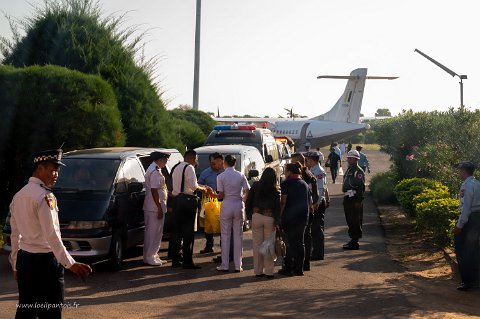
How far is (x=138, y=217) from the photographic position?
45.0ft

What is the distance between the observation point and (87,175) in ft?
43.8

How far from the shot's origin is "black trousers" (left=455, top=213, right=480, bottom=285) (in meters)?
11.4

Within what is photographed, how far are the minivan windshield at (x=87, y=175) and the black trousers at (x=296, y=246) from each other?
2.91m

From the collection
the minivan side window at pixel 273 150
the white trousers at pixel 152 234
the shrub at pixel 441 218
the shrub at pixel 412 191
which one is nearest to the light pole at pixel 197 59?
the minivan side window at pixel 273 150

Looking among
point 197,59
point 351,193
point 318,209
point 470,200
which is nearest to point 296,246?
point 318,209

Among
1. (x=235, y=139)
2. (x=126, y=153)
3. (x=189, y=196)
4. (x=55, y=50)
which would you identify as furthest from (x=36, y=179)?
(x=235, y=139)

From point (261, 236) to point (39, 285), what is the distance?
576 cm

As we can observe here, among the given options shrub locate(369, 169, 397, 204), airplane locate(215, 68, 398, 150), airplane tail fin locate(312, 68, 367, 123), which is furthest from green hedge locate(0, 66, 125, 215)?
airplane tail fin locate(312, 68, 367, 123)

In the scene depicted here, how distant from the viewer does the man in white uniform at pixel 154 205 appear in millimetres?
13047

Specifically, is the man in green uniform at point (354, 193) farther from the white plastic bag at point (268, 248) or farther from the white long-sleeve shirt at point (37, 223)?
the white long-sleeve shirt at point (37, 223)

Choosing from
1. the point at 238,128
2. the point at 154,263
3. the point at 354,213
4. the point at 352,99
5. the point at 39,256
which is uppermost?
the point at 352,99

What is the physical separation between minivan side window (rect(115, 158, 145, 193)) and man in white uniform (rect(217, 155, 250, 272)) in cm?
161

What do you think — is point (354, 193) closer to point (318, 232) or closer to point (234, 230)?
point (318, 232)

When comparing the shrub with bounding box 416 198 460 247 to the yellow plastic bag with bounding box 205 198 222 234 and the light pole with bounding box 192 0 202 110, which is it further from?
the light pole with bounding box 192 0 202 110
